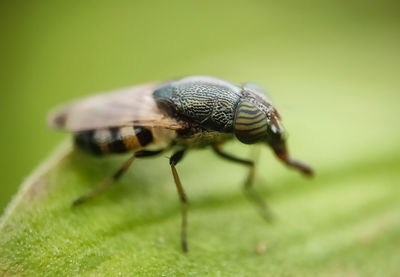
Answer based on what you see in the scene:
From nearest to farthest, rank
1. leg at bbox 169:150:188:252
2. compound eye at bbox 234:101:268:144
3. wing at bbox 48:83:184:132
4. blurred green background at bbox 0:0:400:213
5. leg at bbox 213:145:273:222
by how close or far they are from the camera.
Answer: leg at bbox 169:150:188:252, compound eye at bbox 234:101:268:144, wing at bbox 48:83:184:132, leg at bbox 213:145:273:222, blurred green background at bbox 0:0:400:213

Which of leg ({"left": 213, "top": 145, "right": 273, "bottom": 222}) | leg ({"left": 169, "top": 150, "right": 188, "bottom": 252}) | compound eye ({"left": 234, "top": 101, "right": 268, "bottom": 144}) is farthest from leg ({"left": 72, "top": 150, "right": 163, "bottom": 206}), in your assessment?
compound eye ({"left": 234, "top": 101, "right": 268, "bottom": 144})

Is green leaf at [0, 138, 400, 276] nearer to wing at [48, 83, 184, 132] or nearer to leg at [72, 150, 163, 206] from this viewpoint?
leg at [72, 150, 163, 206]

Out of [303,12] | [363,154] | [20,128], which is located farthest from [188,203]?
[303,12]

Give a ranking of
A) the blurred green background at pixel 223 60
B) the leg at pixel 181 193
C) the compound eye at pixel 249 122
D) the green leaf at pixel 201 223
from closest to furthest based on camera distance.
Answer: the green leaf at pixel 201 223
the leg at pixel 181 193
the compound eye at pixel 249 122
the blurred green background at pixel 223 60

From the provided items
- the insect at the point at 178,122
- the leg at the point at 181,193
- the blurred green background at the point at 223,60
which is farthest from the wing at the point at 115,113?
the blurred green background at the point at 223,60

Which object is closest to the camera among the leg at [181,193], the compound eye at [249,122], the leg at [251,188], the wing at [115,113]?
the leg at [181,193]

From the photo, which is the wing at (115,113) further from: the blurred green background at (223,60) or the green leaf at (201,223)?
the blurred green background at (223,60)

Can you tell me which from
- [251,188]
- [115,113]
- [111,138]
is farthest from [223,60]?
[111,138]
